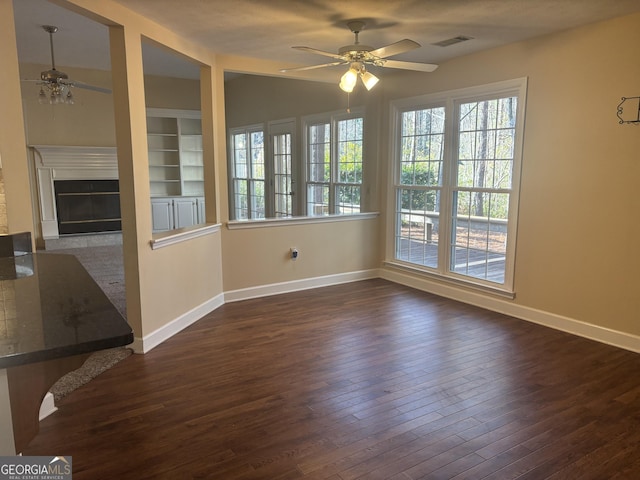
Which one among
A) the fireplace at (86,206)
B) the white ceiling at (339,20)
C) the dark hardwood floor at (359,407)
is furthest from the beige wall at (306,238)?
the fireplace at (86,206)

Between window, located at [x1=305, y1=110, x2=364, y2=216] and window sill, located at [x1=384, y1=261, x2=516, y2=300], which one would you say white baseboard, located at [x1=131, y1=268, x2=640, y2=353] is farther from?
window, located at [x1=305, y1=110, x2=364, y2=216]

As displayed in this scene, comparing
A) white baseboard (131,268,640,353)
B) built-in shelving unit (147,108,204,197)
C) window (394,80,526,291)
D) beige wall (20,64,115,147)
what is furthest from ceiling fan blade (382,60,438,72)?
beige wall (20,64,115,147)

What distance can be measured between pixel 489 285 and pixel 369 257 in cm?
169

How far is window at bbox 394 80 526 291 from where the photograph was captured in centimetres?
442

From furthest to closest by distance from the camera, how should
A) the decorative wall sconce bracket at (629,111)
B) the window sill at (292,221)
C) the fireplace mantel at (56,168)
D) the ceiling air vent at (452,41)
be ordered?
the fireplace mantel at (56,168) < the window sill at (292,221) < the ceiling air vent at (452,41) < the decorative wall sconce bracket at (629,111)

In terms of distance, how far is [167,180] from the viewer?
27.5 ft

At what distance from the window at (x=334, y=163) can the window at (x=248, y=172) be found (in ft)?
4.63

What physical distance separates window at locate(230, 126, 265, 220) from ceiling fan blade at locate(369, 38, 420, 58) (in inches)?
182

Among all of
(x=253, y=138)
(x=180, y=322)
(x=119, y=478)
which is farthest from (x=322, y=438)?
(x=253, y=138)

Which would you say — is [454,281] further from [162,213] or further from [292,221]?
[162,213]

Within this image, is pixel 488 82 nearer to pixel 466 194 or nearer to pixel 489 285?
pixel 466 194

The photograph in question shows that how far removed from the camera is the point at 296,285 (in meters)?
5.40

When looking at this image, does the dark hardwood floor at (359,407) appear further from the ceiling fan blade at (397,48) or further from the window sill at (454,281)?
the ceiling fan blade at (397,48)

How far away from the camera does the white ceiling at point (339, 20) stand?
316 cm
